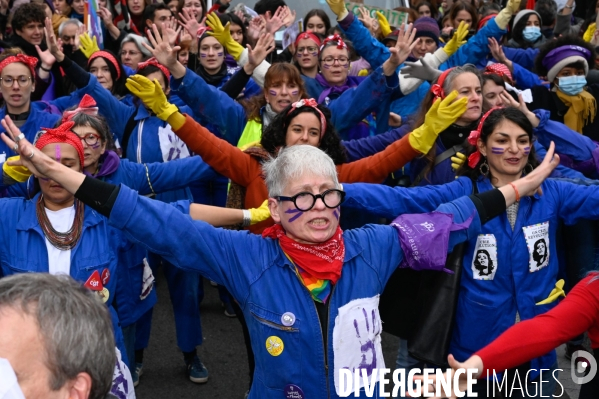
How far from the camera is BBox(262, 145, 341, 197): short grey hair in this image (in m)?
2.83

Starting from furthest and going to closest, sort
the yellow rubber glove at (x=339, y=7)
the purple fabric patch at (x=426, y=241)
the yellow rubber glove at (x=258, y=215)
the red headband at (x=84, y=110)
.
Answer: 1. the yellow rubber glove at (x=339, y=7)
2. the red headband at (x=84, y=110)
3. the yellow rubber glove at (x=258, y=215)
4. the purple fabric patch at (x=426, y=241)

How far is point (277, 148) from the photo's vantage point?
434 cm

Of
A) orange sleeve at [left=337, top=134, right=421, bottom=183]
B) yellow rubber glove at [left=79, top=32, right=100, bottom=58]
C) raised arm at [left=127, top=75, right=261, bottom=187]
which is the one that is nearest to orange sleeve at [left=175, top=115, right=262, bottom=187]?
raised arm at [left=127, top=75, right=261, bottom=187]

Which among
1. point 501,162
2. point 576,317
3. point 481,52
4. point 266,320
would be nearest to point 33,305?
point 266,320

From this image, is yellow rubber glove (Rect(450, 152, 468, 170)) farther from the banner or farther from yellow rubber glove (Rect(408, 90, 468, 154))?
the banner

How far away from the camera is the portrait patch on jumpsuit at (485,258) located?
3.53 meters

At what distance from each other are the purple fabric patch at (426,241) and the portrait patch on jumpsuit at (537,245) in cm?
74

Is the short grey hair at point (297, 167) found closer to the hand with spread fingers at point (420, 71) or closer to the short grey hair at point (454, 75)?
the short grey hair at point (454, 75)

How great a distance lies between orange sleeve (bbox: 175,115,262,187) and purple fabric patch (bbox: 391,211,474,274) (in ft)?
5.04

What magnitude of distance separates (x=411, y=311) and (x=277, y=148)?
1.26 meters

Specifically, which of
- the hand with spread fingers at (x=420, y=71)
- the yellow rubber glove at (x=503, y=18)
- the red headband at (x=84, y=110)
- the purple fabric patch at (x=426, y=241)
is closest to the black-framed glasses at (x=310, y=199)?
the purple fabric patch at (x=426, y=241)

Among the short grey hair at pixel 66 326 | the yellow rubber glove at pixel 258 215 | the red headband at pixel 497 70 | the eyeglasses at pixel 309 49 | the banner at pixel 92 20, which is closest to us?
the short grey hair at pixel 66 326

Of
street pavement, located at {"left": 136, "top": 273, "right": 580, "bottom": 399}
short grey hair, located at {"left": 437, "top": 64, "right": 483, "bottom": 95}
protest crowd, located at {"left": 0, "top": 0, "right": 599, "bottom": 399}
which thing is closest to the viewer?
protest crowd, located at {"left": 0, "top": 0, "right": 599, "bottom": 399}

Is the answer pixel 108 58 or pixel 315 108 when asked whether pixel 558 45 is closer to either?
pixel 315 108
